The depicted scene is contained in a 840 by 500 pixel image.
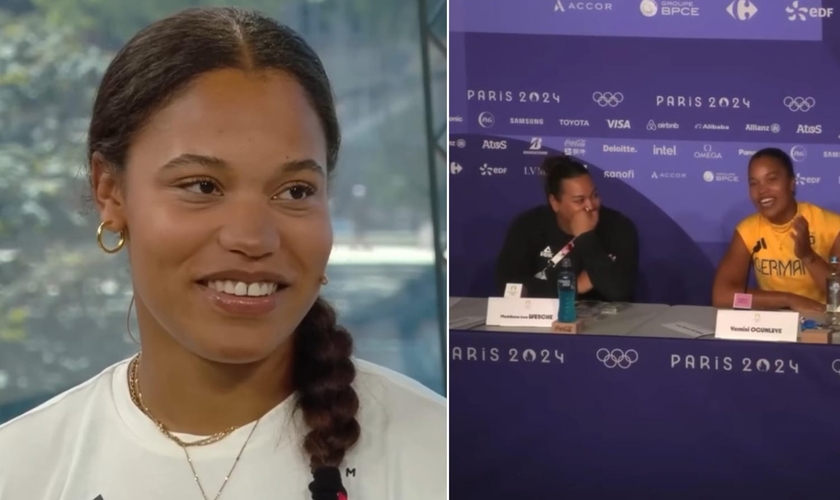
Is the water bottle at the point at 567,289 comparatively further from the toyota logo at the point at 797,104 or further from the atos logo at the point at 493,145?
the toyota logo at the point at 797,104

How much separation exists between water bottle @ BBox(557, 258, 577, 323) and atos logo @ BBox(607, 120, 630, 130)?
31 cm

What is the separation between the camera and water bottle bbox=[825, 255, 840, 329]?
6.25ft

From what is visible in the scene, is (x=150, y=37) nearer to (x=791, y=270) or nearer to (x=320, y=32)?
(x=320, y=32)

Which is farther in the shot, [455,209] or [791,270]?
[455,209]

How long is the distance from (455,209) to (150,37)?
1.00 metres

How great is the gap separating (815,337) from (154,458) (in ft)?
4.62

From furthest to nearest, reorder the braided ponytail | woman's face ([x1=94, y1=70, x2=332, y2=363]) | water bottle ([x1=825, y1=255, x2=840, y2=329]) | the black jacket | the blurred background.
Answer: the black jacket < water bottle ([x1=825, y1=255, x2=840, y2=329]) < the blurred background < the braided ponytail < woman's face ([x1=94, y1=70, x2=332, y2=363])

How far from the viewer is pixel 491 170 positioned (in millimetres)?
2047

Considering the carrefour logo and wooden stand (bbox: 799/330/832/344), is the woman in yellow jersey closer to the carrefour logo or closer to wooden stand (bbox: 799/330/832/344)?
wooden stand (bbox: 799/330/832/344)

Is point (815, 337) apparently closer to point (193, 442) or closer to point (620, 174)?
point (620, 174)

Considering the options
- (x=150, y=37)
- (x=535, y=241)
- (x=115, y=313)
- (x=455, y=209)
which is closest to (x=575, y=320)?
(x=535, y=241)

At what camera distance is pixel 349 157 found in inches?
61.7

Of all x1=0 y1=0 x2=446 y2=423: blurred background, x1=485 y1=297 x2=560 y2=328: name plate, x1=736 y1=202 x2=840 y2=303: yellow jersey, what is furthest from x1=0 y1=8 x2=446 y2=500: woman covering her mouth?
x1=736 y1=202 x2=840 y2=303: yellow jersey

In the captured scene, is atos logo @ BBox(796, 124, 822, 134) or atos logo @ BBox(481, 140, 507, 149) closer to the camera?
atos logo @ BBox(796, 124, 822, 134)
